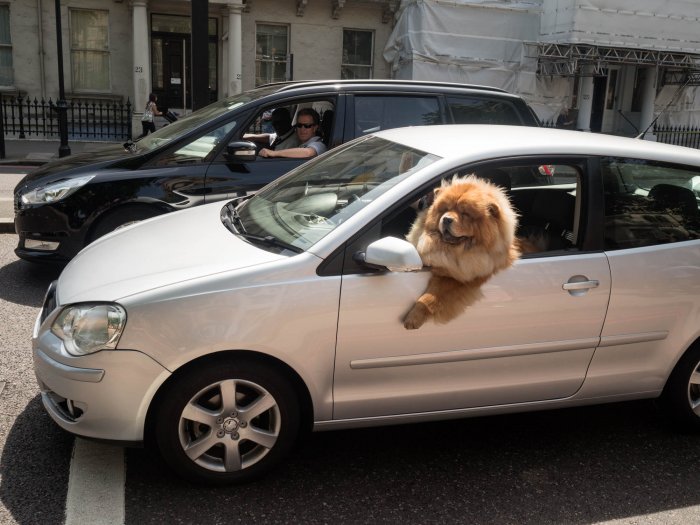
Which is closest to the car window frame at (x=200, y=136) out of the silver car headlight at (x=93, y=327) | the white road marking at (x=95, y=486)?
the white road marking at (x=95, y=486)

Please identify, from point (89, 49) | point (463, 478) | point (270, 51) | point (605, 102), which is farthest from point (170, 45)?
point (463, 478)

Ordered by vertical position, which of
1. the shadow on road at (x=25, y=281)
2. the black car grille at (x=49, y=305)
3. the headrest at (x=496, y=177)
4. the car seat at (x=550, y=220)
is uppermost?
the headrest at (x=496, y=177)

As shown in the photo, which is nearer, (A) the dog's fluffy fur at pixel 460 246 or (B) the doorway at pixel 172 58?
(A) the dog's fluffy fur at pixel 460 246

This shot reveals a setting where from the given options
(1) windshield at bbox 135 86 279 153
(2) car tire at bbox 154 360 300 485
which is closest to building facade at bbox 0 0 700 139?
(1) windshield at bbox 135 86 279 153

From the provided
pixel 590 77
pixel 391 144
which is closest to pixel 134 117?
pixel 590 77

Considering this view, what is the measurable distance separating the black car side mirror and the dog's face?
2.86 metres

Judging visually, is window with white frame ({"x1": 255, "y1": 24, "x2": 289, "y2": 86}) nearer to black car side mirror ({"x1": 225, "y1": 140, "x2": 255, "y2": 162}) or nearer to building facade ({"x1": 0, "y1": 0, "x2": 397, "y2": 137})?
building facade ({"x1": 0, "y1": 0, "x2": 397, "y2": 137})

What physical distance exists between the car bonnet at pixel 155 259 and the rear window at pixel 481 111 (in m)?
3.29

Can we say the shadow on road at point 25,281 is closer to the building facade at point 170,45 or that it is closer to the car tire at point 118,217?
the car tire at point 118,217

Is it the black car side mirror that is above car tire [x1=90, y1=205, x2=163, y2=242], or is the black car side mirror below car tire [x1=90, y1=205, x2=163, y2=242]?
above

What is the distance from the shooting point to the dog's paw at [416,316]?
3205 mm

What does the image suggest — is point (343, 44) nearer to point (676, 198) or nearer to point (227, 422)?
point (676, 198)

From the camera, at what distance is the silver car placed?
3.05 m

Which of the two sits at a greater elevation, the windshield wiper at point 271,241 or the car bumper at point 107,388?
the windshield wiper at point 271,241
